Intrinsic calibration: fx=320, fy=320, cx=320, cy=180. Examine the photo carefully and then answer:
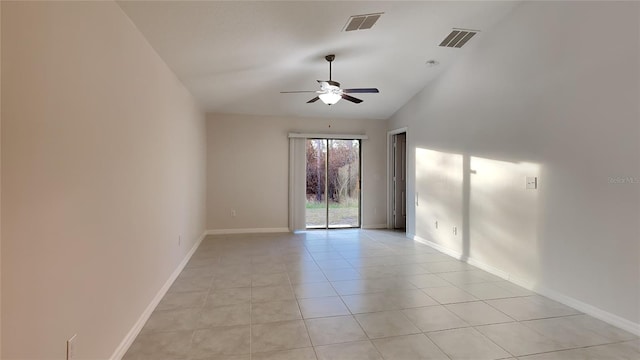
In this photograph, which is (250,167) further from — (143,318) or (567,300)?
(567,300)

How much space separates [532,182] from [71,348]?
160 inches

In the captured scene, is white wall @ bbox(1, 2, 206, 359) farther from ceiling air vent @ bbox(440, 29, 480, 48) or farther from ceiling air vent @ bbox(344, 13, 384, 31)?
ceiling air vent @ bbox(440, 29, 480, 48)

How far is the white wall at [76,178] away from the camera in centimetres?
123

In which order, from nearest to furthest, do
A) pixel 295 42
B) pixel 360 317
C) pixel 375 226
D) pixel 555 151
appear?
pixel 360 317
pixel 555 151
pixel 295 42
pixel 375 226

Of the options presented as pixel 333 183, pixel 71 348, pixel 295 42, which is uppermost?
pixel 295 42

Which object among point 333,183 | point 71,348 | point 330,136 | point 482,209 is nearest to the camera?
point 71,348

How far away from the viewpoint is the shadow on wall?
3.52 metres

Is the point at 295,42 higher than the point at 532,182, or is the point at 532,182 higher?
the point at 295,42

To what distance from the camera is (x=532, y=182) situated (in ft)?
11.3

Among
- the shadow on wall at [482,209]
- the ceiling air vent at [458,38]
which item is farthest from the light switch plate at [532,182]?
the ceiling air vent at [458,38]

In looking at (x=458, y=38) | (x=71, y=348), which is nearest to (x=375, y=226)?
(x=458, y=38)

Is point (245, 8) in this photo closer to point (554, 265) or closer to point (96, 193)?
point (96, 193)

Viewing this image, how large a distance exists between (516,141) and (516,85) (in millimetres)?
636

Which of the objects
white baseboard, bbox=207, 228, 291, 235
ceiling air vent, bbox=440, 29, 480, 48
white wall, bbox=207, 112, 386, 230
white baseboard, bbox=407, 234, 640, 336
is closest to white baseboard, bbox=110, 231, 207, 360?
white baseboard, bbox=207, 228, 291, 235
